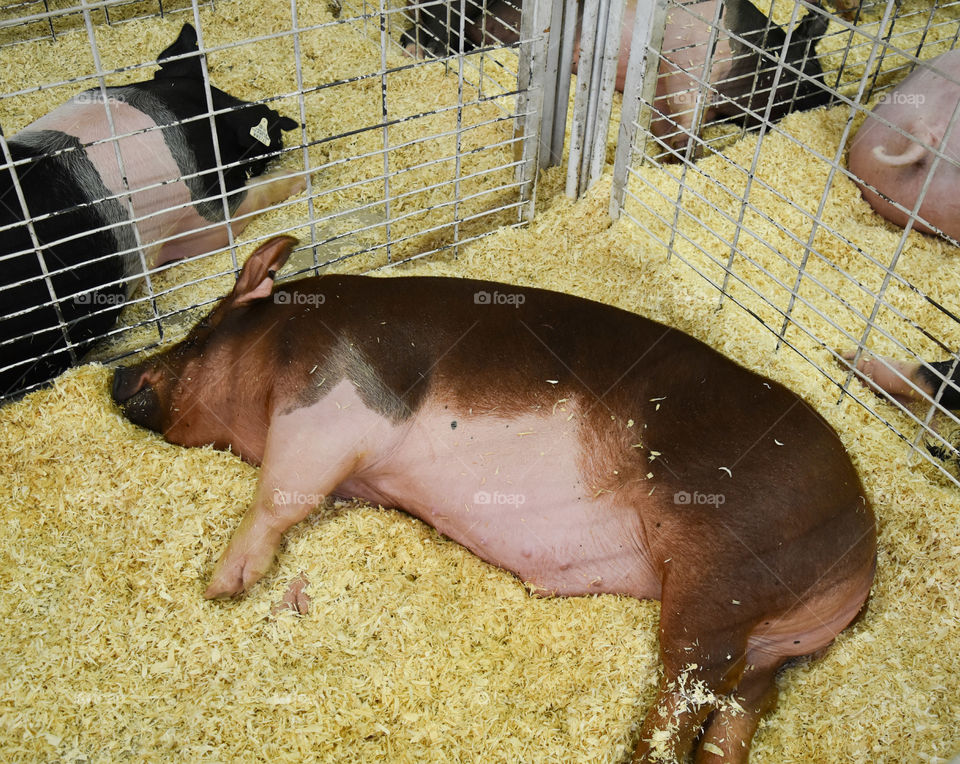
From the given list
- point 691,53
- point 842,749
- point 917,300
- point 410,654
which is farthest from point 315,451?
point 691,53

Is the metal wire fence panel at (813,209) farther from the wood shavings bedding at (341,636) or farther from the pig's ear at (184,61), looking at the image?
the pig's ear at (184,61)

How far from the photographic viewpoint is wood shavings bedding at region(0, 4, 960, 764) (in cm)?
208

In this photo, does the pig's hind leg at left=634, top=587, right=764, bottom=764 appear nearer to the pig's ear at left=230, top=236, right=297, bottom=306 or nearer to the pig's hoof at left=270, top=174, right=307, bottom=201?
the pig's ear at left=230, top=236, right=297, bottom=306

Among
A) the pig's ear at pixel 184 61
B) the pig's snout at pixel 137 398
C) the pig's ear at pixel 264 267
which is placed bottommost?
the pig's snout at pixel 137 398

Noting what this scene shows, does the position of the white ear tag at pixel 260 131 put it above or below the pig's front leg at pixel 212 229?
above

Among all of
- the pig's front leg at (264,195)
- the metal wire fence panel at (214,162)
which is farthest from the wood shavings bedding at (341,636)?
the pig's front leg at (264,195)

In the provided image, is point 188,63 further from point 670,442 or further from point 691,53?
point 670,442

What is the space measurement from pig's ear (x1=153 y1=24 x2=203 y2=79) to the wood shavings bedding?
1911 millimetres

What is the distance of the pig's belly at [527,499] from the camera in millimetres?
2320

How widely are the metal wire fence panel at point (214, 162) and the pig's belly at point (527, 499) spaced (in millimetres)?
949

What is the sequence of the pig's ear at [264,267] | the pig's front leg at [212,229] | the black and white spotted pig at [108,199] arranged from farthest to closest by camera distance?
the pig's front leg at [212,229] → the black and white spotted pig at [108,199] → the pig's ear at [264,267]

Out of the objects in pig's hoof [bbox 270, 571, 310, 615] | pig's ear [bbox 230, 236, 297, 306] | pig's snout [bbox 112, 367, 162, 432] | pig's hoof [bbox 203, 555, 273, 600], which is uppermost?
pig's ear [bbox 230, 236, 297, 306]

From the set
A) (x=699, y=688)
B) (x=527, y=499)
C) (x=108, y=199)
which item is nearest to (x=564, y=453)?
(x=527, y=499)

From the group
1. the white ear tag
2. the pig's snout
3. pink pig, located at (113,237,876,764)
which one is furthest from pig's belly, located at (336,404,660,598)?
the white ear tag
